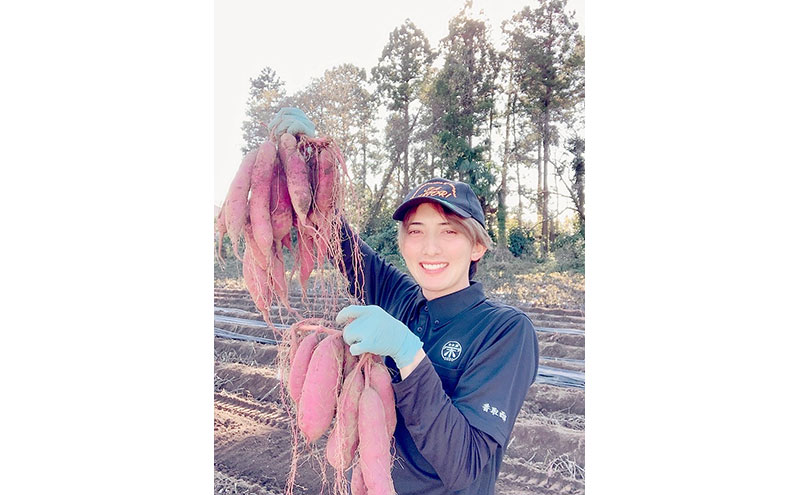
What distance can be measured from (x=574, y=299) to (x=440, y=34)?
3.84 feet

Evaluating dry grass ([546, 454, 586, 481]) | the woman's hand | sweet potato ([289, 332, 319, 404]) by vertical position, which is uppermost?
the woman's hand

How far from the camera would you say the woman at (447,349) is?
74 cm

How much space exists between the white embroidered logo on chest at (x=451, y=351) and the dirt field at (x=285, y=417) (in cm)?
82

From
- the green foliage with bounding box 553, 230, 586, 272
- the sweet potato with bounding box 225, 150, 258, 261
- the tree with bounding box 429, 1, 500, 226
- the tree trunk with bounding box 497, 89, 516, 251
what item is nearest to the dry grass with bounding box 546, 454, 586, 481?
the green foliage with bounding box 553, 230, 586, 272

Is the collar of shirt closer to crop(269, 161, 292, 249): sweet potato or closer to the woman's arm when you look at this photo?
the woman's arm

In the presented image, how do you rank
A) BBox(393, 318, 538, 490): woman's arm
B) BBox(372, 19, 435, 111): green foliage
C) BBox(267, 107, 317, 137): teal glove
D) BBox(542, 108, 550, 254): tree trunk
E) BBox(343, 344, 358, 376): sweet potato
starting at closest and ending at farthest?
BBox(393, 318, 538, 490): woman's arm → BBox(343, 344, 358, 376): sweet potato → BBox(267, 107, 317, 137): teal glove → BBox(542, 108, 550, 254): tree trunk → BBox(372, 19, 435, 111): green foliage

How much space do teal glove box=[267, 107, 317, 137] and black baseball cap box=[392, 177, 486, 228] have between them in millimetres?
224

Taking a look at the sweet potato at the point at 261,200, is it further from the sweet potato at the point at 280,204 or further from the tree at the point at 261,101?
the tree at the point at 261,101

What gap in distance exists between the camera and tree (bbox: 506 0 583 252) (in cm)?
182

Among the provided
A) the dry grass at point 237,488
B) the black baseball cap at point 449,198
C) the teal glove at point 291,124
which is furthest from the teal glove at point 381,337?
the dry grass at point 237,488

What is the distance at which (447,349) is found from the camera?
908mm

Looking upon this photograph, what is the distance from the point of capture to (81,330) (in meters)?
1.29

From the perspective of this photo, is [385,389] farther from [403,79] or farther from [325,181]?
[403,79]
